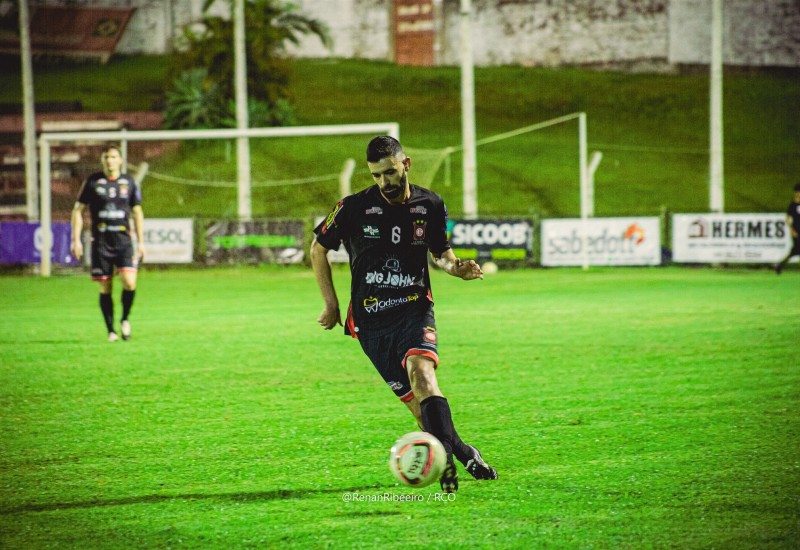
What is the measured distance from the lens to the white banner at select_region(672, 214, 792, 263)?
24.9 m

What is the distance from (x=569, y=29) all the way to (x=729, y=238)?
1737 inches

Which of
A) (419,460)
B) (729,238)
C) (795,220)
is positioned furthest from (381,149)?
(729,238)

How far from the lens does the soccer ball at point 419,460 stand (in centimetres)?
493

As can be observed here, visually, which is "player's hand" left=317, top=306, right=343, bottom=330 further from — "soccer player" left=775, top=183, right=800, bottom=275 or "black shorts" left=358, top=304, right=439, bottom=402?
"soccer player" left=775, top=183, right=800, bottom=275

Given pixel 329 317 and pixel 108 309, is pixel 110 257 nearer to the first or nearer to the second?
pixel 108 309

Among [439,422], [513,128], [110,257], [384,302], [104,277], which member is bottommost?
[439,422]

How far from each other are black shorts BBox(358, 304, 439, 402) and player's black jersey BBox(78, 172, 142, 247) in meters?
7.38

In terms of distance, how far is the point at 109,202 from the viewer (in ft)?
40.3

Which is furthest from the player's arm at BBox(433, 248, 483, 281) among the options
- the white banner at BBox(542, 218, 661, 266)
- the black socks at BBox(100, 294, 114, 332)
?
the white banner at BBox(542, 218, 661, 266)

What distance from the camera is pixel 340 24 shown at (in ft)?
226

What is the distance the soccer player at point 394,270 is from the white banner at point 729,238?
20.7 metres

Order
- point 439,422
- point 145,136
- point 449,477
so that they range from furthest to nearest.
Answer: point 145,136
point 439,422
point 449,477

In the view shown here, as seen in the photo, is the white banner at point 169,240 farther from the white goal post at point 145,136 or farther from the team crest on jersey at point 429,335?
the team crest on jersey at point 429,335

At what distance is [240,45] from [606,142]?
30.6m
